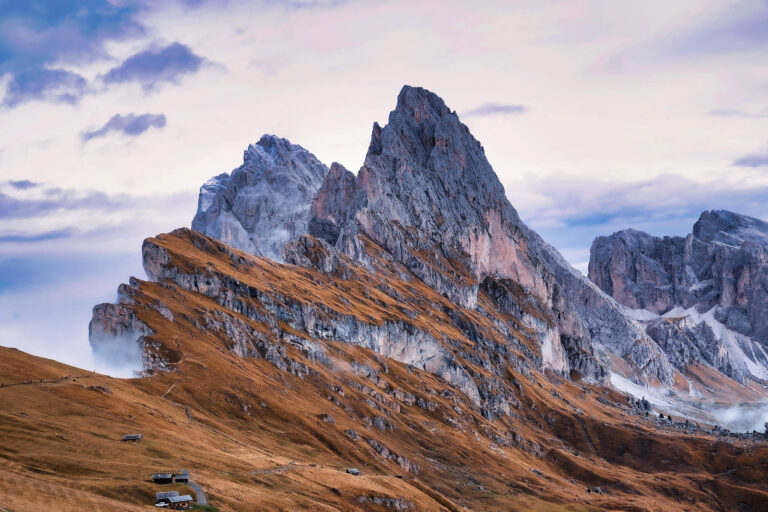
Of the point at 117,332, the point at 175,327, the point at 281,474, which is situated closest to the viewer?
the point at 281,474

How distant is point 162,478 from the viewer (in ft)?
299

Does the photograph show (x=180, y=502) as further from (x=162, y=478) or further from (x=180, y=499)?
(x=162, y=478)

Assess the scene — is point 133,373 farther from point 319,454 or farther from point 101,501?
point 101,501

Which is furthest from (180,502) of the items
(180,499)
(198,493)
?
(198,493)

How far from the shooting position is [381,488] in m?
143

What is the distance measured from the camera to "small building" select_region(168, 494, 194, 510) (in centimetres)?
8481

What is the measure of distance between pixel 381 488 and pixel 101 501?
73.2m

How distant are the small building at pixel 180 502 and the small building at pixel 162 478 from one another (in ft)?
20.2

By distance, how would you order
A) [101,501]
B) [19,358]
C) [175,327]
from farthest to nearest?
1. [175,327]
2. [19,358]
3. [101,501]

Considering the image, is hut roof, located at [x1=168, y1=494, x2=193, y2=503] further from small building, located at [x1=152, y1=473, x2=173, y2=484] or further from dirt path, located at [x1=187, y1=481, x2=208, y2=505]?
small building, located at [x1=152, y1=473, x2=173, y2=484]

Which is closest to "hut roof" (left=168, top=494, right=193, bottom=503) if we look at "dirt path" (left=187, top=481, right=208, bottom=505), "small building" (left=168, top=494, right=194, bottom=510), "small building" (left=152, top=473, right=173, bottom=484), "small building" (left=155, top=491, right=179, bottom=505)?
"small building" (left=168, top=494, right=194, bottom=510)

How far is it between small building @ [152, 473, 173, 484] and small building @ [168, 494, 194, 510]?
617cm

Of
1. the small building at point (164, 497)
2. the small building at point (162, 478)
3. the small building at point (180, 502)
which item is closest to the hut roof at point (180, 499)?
the small building at point (180, 502)

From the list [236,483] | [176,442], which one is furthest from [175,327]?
[236,483]
